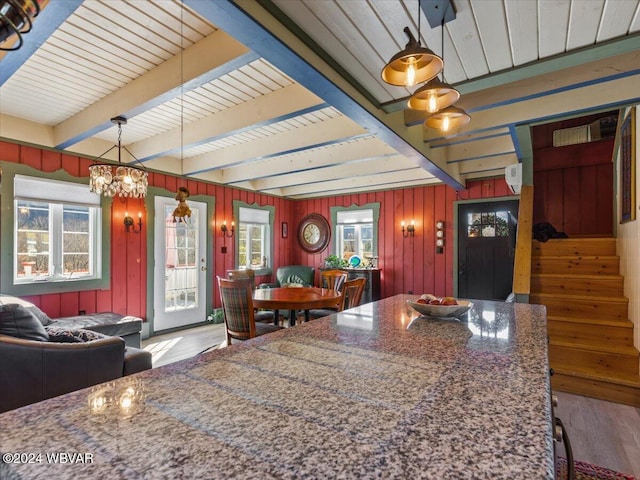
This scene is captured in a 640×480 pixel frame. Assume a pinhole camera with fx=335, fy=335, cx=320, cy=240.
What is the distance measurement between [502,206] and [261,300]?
14.5ft

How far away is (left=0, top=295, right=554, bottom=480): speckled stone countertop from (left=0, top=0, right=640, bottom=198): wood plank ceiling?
147cm

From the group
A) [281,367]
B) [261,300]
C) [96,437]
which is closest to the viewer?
[96,437]

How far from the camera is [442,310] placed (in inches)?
62.7

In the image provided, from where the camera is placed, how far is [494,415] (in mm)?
673

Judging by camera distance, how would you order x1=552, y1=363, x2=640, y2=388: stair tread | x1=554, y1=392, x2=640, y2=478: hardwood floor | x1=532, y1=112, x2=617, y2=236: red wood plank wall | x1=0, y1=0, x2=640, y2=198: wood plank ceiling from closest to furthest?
x1=0, y1=0, x2=640, y2=198: wood plank ceiling, x1=554, y1=392, x2=640, y2=478: hardwood floor, x1=552, y1=363, x2=640, y2=388: stair tread, x1=532, y1=112, x2=617, y2=236: red wood plank wall

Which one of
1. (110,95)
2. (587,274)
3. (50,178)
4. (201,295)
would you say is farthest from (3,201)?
(587,274)

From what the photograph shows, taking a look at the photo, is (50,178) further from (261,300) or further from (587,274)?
(587,274)

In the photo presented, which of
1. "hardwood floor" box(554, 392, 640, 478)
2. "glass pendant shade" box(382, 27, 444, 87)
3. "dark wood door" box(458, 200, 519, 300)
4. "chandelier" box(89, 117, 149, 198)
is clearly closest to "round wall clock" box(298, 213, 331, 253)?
"dark wood door" box(458, 200, 519, 300)

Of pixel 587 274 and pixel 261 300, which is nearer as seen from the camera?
pixel 261 300

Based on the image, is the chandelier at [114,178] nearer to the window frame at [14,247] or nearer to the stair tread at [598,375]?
the window frame at [14,247]

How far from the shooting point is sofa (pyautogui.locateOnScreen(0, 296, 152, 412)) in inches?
73.7

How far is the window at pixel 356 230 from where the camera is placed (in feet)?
22.1

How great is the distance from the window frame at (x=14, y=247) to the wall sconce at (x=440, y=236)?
5.16 m

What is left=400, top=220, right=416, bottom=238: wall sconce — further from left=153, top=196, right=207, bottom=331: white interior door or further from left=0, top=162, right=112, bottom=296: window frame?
left=0, top=162, right=112, bottom=296: window frame
